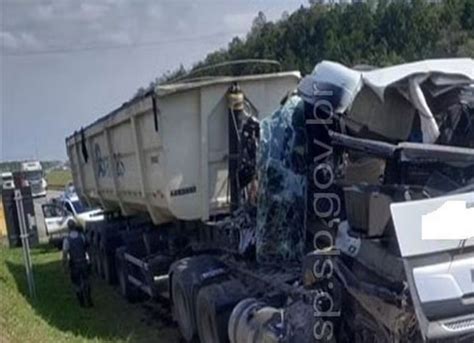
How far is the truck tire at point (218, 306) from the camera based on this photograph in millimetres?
8000

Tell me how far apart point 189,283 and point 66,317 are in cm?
399

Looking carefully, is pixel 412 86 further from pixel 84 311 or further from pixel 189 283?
pixel 84 311

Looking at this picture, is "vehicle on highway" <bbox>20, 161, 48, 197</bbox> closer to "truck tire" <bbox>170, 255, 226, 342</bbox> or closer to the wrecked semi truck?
the wrecked semi truck

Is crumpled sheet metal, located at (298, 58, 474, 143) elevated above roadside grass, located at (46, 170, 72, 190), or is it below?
above

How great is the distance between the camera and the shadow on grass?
1121 cm

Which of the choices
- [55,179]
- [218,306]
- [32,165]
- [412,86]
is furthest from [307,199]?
[55,179]

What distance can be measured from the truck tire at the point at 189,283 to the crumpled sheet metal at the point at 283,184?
1.35 m

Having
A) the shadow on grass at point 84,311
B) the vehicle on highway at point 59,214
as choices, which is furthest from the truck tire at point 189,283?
the vehicle on highway at point 59,214

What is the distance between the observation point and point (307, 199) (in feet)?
23.4

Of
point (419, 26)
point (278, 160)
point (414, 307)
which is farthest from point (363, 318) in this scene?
point (419, 26)

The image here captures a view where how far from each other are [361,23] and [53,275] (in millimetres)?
25096

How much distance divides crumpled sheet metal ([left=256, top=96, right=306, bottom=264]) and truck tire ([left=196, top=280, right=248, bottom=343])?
569 mm

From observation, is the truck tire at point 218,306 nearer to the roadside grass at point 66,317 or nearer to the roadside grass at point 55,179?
the roadside grass at point 66,317

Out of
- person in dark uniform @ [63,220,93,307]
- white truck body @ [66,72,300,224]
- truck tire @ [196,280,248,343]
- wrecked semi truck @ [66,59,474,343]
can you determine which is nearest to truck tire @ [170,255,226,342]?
wrecked semi truck @ [66,59,474,343]
